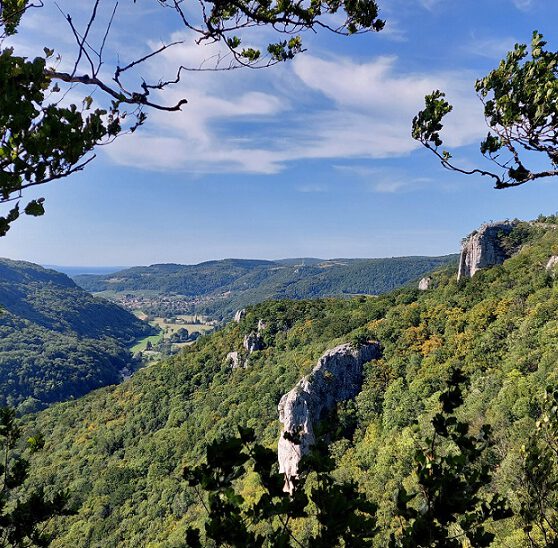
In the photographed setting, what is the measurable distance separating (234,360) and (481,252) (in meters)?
54.3

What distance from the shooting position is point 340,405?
4741cm

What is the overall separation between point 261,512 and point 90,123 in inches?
188

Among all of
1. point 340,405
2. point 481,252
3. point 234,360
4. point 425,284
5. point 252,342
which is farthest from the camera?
point 425,284

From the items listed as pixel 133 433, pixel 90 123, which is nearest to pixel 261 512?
pixel 90 123

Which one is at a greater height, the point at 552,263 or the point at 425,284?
the point at 552,263

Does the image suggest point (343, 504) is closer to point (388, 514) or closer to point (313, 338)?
point (388, 514)

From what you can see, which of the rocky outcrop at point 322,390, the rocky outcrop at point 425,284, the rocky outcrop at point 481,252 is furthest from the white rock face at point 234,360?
the rocky outcrop at point 481,252

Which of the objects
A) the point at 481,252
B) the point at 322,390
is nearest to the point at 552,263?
the point at 481,252

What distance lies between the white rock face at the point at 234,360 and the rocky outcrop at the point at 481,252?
48.0 m

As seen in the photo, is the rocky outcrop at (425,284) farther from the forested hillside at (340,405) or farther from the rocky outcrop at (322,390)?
the rocky outcrop at (322,390)

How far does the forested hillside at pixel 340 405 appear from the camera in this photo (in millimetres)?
34156

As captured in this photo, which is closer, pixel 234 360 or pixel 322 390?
pixel 322 390

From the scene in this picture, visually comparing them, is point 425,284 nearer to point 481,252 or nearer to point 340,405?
point 481,252

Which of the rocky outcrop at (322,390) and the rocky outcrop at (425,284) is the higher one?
the rocky outcrop at (425,284)
